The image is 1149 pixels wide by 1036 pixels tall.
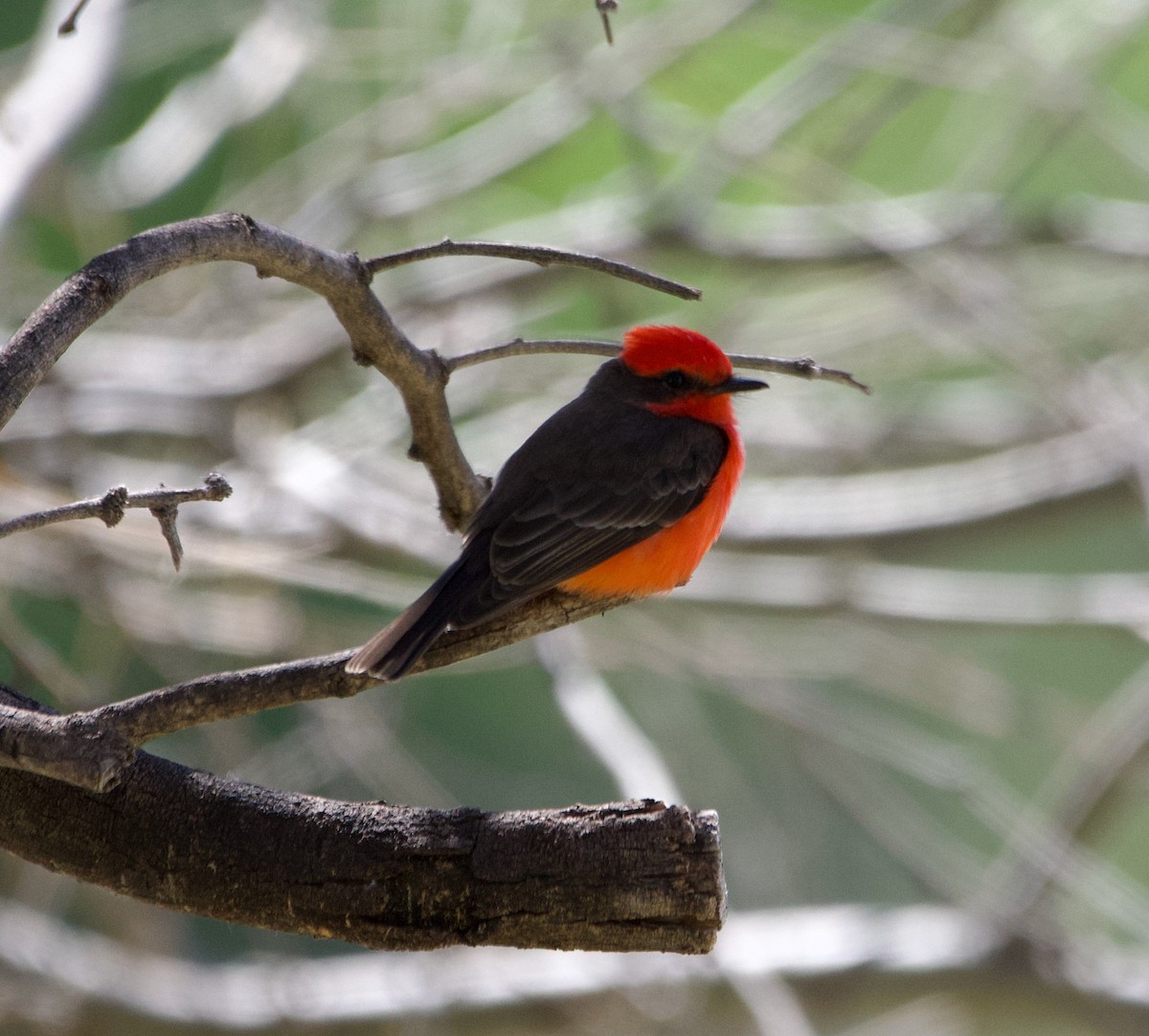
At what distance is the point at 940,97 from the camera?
29.8 feet

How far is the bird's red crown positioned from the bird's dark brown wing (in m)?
0.14

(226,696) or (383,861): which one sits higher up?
(226,696)

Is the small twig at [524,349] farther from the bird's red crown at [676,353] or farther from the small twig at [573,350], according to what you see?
the bird's red crown at [676,353]

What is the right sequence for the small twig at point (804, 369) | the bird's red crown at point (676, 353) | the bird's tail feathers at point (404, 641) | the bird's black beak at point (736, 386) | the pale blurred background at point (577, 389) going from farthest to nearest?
the pale blurred background at point (577, 389)
the bird's red crown at point (676, 353)
the bird's black beak at point (736, 386)
the small twig at point (804, 369)
the bird's tail feathers at point (404, 641)

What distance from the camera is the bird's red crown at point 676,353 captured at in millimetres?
4227

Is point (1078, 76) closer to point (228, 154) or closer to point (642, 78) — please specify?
point (642, 78)

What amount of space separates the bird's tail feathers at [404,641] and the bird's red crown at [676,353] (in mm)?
1188

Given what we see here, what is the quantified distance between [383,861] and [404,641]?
776 mm

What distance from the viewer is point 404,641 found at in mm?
2852

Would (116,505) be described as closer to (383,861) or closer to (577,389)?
(383,861)

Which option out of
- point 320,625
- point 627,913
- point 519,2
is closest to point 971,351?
point 519,2

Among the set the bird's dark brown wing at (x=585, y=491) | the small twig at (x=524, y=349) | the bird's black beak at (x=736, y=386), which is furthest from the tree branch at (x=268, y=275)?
the bird's black beak at (x=736, y=386)

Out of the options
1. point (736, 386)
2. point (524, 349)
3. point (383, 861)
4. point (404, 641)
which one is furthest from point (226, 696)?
point (736, 386)

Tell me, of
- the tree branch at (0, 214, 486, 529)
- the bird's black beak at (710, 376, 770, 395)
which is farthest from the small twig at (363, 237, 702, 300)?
the bird's black beak at (710, 376, 770, 395)
